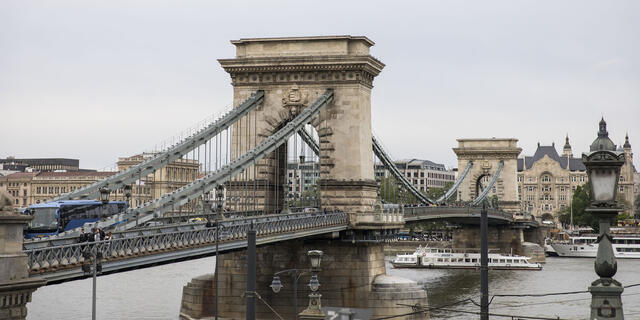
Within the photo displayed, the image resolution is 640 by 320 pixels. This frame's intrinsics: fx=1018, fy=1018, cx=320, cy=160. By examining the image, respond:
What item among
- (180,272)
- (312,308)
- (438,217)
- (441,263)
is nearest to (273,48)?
(312,308)

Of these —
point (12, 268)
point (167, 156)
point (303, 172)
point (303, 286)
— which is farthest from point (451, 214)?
point (12, 268)

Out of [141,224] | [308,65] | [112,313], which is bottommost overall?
[112,313]

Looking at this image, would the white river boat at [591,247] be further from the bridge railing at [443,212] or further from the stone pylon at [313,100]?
the stone pylon at [313,100]

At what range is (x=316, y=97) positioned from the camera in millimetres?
52438

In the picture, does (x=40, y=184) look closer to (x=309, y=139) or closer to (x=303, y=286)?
(x=309, y=139)

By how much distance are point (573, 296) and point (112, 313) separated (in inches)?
1280

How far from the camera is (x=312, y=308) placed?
26562 mm

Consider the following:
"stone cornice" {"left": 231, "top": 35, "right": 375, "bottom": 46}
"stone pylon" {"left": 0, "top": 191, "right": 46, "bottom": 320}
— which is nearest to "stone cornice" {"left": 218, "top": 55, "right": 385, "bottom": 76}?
"stone cornice" {"left": 231, "top": 35, "right": 375, "bottom": 46}

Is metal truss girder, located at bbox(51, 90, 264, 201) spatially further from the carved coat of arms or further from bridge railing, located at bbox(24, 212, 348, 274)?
bridge railing, located at bbox(24, 212, 348, 274)

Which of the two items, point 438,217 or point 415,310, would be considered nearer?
point 415,310

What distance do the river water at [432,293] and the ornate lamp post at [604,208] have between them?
43158 mm

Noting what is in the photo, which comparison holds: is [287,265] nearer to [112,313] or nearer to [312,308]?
[112,313]

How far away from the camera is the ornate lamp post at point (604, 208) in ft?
37.6

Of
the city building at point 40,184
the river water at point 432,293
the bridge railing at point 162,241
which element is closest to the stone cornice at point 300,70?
the bridge railing at point 162,241
